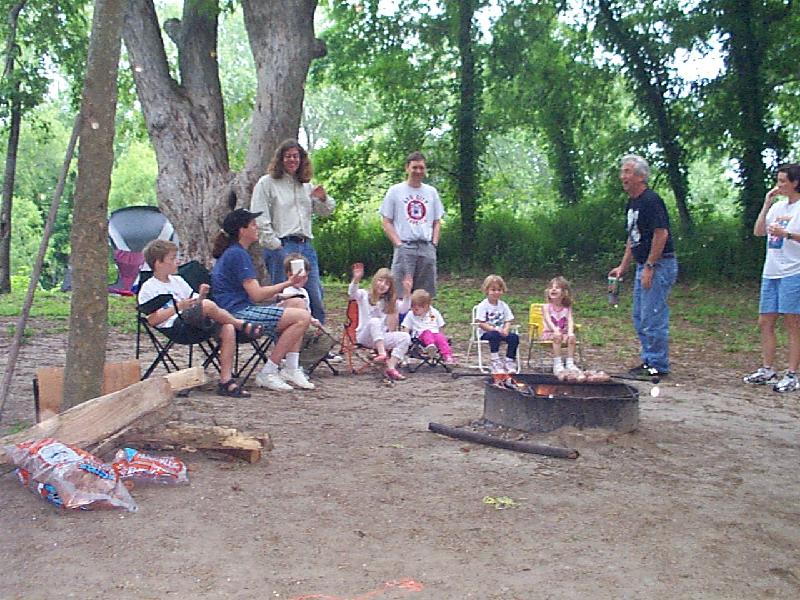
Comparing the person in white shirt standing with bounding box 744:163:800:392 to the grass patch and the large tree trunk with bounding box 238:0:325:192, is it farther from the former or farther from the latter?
the large tree trunk with bounding box 238:0:325:192

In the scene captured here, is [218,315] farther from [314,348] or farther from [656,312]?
[656,312]

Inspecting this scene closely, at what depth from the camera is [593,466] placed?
194 inches

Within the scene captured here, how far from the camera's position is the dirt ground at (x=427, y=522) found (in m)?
3.34

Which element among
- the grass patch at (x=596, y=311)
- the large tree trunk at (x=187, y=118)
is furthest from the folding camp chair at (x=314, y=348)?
the large tree trunk at (x=187, y=118)

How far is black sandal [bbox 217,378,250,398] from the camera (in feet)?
21.4

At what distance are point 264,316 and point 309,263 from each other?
1026 mm

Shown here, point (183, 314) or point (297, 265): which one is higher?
point (297, 265)

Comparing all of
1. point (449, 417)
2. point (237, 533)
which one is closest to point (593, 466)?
point (449, 417)

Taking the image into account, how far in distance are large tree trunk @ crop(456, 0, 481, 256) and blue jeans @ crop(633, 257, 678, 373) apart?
10.1 meters

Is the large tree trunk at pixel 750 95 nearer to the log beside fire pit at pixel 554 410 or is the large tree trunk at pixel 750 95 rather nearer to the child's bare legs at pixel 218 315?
the log beside fire pit at pixel 554 410

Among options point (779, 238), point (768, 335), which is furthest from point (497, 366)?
point (779, 238)

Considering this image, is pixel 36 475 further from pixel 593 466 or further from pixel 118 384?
pixel 593 466

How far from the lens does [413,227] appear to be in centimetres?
845

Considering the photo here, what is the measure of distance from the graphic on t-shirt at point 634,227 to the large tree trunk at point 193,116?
4573 mm
